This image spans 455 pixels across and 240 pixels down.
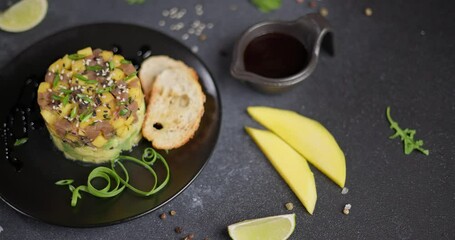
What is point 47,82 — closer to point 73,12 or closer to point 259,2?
point 73,12

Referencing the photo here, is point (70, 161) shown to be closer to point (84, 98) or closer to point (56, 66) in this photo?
point (84, 98)

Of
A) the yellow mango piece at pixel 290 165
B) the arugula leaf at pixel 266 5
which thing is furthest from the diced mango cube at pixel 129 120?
the arugula leaf at pixel 266 5

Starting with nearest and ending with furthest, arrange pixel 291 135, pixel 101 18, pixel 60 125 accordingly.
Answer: pixel 60 125 → pixel 291 135 → pixel 101 18

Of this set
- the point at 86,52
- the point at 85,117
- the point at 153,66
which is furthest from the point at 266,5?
the point at 85,117

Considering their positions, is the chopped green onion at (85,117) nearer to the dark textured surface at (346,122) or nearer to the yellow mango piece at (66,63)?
the yellow mango piece at (66,63)

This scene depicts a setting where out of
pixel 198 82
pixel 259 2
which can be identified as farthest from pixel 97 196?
pixel 259 2
